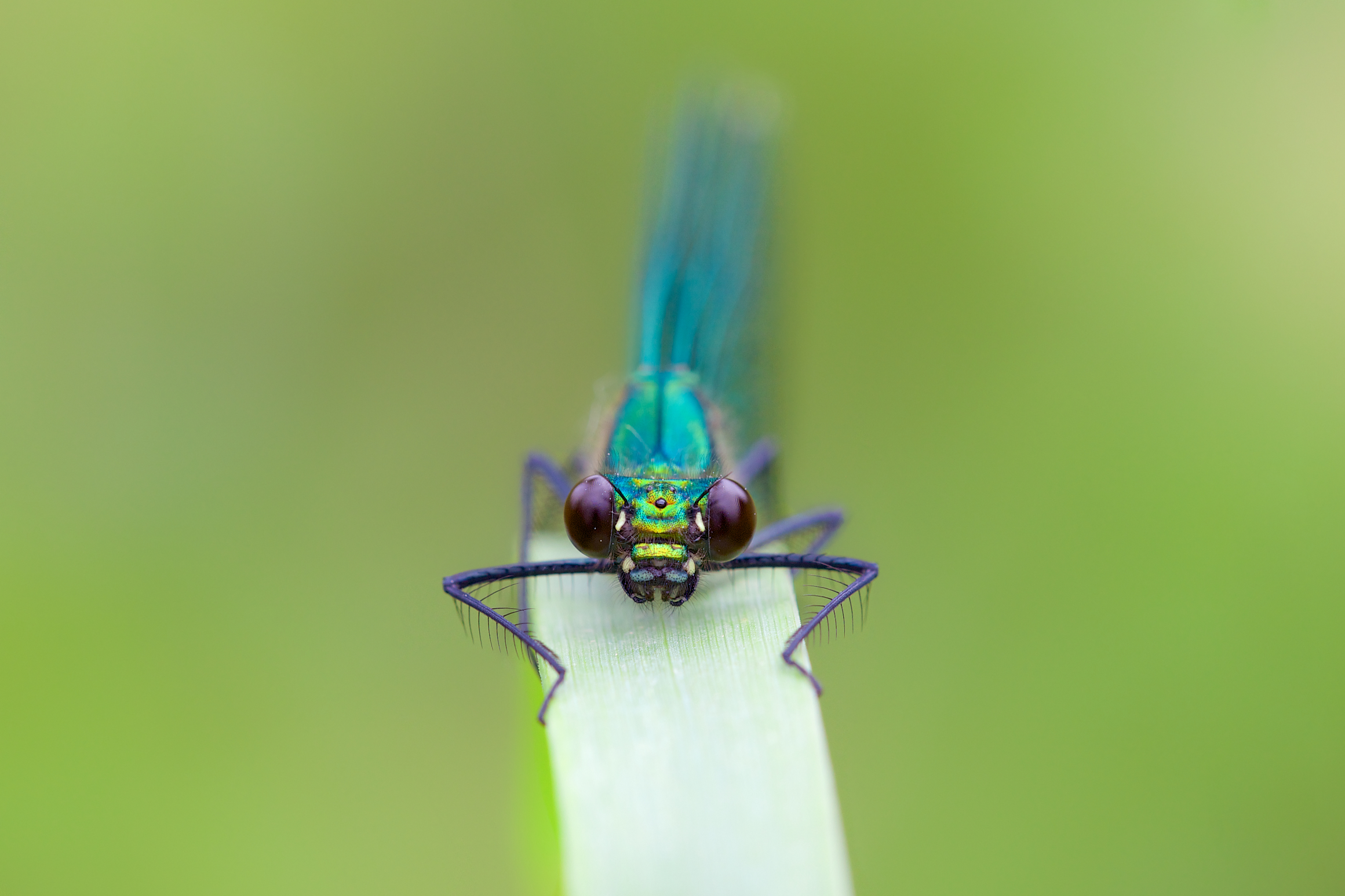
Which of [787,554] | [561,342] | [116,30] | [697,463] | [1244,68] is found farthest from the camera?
[561,342]

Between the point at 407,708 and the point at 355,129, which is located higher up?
the point at 355,129

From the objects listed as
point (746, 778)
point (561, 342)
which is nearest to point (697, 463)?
point (746, 778)

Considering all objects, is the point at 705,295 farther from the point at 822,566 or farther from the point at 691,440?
the point at 822,566

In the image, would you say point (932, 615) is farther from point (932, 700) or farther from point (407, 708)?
point (407, 708)

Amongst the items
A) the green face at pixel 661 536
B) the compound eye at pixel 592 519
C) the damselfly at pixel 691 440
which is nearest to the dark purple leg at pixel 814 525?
the damselfly at pixel 691 440

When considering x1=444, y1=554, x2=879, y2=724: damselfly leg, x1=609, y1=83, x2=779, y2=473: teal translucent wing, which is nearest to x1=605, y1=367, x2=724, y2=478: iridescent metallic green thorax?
x1=609, y1=83, x2=779, y2=473: teal translucent wing

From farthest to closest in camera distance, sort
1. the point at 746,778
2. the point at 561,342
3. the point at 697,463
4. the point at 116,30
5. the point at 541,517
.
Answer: the point at 561,342
the point at 116,30
the point at 541,517
the point at 697,463
the point at 746,778

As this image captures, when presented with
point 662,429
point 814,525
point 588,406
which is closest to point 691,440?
point 662,429

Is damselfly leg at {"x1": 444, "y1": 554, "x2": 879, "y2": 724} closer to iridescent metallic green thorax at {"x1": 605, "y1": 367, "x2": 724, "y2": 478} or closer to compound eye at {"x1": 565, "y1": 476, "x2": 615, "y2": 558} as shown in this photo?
compound eye at {"x1": 565, "y1": 476, "x2": 615, "y2": 558}

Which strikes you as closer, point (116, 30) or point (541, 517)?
point (541, 517)
